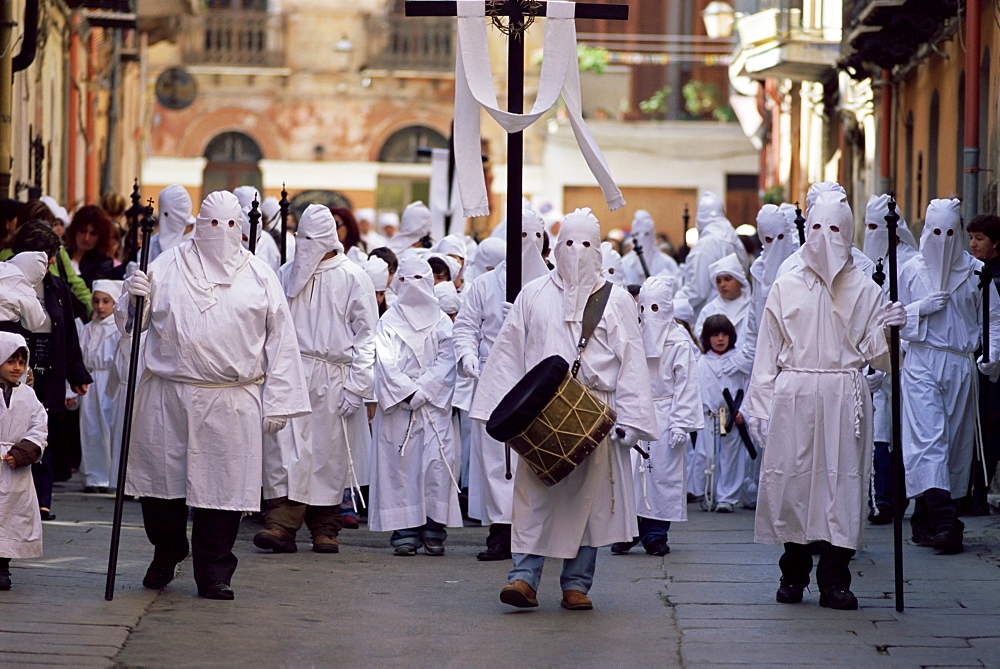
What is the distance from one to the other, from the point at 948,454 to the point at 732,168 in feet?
102

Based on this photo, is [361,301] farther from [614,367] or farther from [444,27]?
[444,27]

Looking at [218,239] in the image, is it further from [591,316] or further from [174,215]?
[174,215]

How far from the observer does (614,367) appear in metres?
8.64

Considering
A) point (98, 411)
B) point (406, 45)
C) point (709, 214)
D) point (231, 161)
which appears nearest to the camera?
point (98, 411)

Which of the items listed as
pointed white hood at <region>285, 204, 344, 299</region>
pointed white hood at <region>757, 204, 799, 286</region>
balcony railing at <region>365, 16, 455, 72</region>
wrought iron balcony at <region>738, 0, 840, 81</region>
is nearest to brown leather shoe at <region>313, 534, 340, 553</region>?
pointed white hood at <region>285, 204, 344, 299</region>

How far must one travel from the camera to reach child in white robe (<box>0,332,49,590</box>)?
27.8 ft

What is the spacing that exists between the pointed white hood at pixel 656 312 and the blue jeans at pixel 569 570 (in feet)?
9.33

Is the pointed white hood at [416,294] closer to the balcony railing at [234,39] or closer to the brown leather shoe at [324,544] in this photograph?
the brown leather shoe at [324,544]

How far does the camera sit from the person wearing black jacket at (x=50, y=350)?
35.4ft

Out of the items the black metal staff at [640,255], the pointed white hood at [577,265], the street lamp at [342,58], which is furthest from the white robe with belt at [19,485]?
the street lamp at [342,58]

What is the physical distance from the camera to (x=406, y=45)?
43562mm

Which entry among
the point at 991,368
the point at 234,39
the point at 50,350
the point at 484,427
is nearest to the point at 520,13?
the point at 484,427

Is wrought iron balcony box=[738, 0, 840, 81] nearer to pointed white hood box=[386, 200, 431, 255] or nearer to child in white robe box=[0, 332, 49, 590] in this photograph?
pointed white hood box=[386, 200, 431, 255]

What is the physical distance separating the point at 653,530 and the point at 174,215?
3912 millimetres
